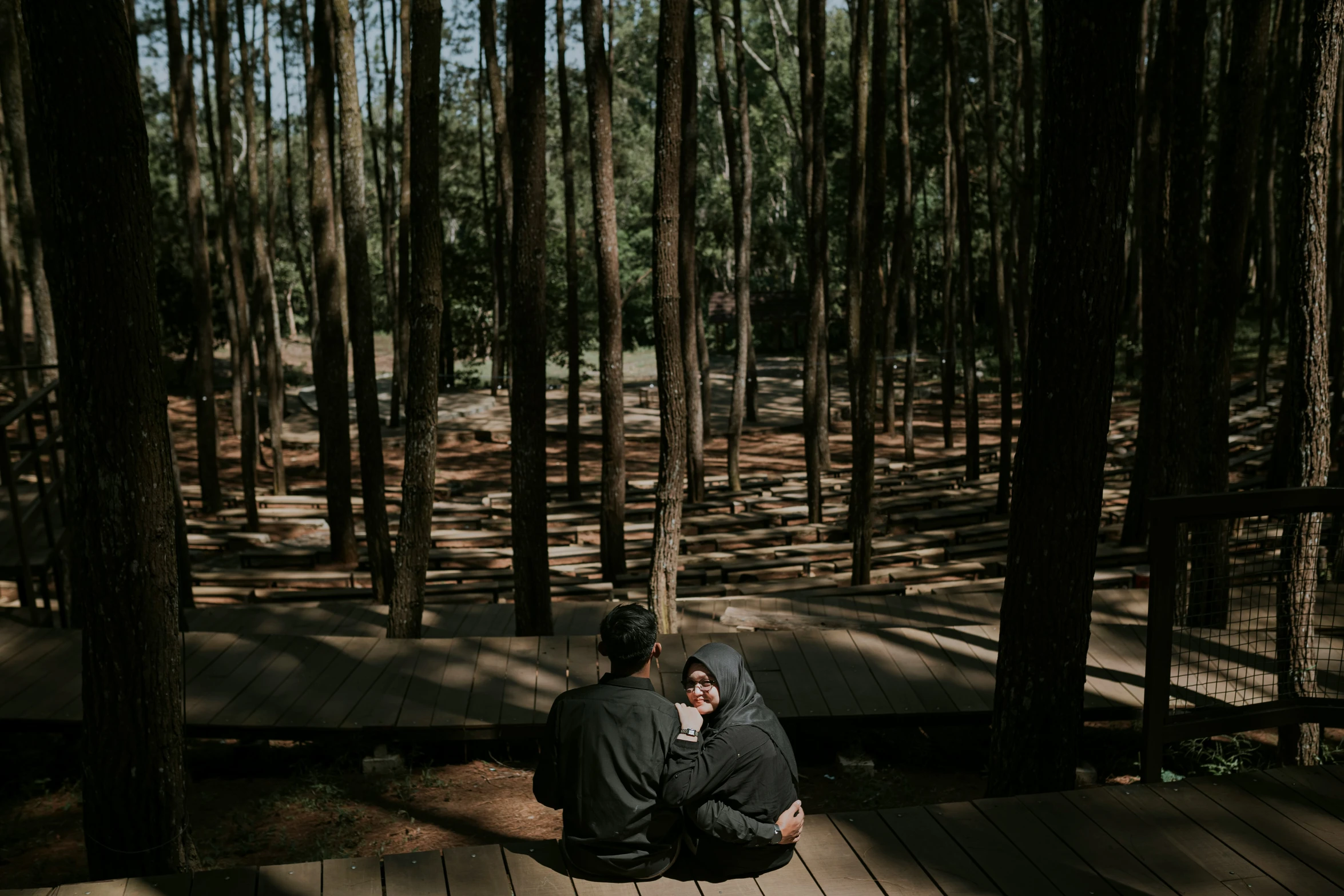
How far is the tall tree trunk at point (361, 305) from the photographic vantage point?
7.47 m

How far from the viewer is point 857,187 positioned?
10.4 metres

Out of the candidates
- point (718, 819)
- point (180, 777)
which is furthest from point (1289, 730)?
point (180, 777)

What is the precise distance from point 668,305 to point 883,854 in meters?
Answer: 4.68

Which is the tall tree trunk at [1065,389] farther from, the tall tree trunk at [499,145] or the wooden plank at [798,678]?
the tall tree trunk at [499,145]

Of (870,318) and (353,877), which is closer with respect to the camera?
(353,877)

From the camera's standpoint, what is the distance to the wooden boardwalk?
3.27m

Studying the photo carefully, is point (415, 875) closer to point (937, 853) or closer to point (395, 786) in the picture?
point (937, 853)

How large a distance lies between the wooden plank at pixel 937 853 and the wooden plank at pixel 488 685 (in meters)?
2.54

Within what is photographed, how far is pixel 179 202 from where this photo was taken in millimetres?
28094

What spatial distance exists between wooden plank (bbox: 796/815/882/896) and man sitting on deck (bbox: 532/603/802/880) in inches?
9.7

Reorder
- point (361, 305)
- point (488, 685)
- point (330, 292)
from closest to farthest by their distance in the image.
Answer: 1. point (488, 685)
2. point (361, 305)
3. point (330, 292)

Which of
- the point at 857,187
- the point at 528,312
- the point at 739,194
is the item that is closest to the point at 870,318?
the point at 857,187

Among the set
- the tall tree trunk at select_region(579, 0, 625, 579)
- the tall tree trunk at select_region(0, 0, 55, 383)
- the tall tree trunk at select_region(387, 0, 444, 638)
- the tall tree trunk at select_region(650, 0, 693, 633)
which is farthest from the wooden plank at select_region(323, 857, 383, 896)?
the tall tree trunk at select_region(0, 0, 55, 383)

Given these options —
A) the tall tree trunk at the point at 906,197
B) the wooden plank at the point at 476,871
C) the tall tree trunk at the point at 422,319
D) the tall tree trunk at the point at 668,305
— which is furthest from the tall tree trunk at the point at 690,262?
the wooden plank at the point at 476,871
